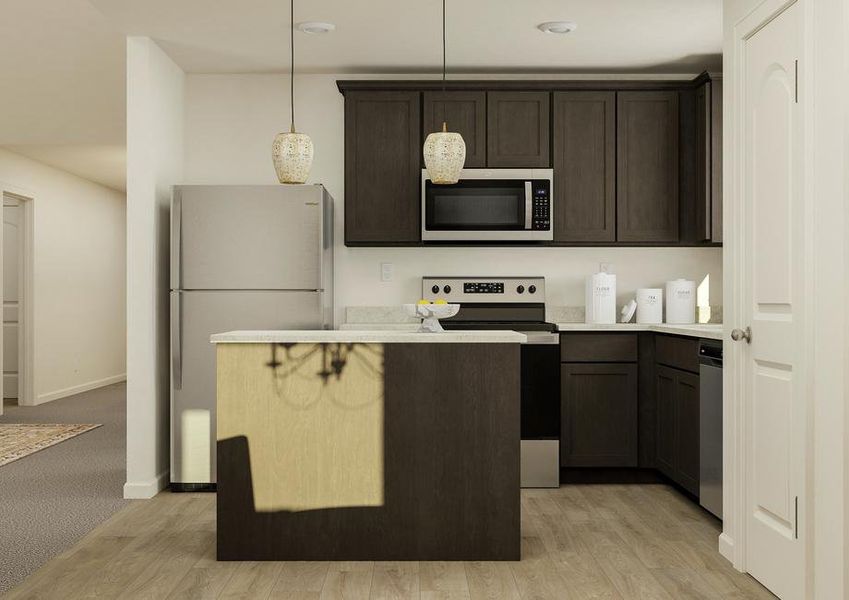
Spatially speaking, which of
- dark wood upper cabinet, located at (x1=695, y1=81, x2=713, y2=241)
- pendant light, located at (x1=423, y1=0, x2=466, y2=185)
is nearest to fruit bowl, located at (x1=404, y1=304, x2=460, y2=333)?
pendant light, located at (x1=423, y1=0, x2=466, y2=185)

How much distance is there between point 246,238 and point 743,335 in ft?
8.45

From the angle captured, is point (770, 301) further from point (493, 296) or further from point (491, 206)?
point (493, 296)

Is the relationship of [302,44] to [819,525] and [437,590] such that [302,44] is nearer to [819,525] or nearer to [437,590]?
[437,590]

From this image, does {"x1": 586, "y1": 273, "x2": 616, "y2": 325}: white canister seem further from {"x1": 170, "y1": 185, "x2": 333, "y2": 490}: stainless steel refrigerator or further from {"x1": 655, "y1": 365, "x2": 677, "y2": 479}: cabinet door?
{"x1": 170, "y1": 185, "x2": 333, "y2": 490}: stainless steel refrigerator

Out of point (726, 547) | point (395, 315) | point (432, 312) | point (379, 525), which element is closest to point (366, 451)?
point (379, 525)

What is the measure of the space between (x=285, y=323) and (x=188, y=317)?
0.52 metres

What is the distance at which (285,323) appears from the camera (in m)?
4.40

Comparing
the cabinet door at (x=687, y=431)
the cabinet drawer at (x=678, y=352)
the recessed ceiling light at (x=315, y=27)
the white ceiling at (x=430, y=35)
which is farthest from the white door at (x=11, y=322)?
the cabinet door at (x=687, y=431)

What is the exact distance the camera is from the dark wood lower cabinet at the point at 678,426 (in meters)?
3.97

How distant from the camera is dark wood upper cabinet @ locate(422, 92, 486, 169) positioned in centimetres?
482

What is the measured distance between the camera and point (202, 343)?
14.4ft

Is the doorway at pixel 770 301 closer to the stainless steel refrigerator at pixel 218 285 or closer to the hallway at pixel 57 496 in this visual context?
the stainless steel refrigerator at pixel 218 285

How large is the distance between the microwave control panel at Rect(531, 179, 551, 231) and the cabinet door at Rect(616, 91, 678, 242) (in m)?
0.43

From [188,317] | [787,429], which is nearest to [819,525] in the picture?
[787,429]
